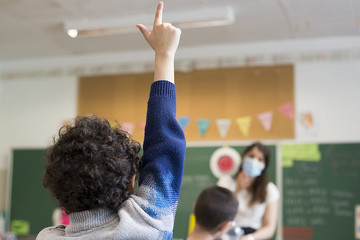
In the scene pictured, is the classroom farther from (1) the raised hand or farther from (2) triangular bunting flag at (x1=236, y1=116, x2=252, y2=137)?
(1) the raised hand

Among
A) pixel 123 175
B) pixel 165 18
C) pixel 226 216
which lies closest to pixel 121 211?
pixel 123 175

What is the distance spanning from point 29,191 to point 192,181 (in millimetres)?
1520

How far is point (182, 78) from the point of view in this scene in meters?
4.11

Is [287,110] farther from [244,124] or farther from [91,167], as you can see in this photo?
[91,167]

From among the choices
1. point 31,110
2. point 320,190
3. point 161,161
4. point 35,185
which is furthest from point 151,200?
point 31,110

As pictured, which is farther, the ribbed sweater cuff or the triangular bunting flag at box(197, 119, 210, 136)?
the triangular bunting flag at box(197, 119, 210, 136)

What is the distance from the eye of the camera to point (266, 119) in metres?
3.81

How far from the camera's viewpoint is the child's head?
1844mm

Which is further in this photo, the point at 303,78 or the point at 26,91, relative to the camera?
the point at 26,91

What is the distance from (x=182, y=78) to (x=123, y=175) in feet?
11.0

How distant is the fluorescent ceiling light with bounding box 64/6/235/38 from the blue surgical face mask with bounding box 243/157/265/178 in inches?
36.9

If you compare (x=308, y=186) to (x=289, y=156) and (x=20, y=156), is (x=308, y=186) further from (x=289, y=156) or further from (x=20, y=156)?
(x=20, y=156)

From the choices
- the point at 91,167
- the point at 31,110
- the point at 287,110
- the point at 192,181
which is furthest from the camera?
the point at 31,110

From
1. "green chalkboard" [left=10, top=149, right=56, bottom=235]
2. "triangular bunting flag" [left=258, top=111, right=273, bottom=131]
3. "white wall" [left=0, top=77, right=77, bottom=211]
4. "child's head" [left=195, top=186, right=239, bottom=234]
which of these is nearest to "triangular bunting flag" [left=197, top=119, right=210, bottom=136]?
"triangular bunting flag" [left=258, top=111, right=273, bottom=131]
